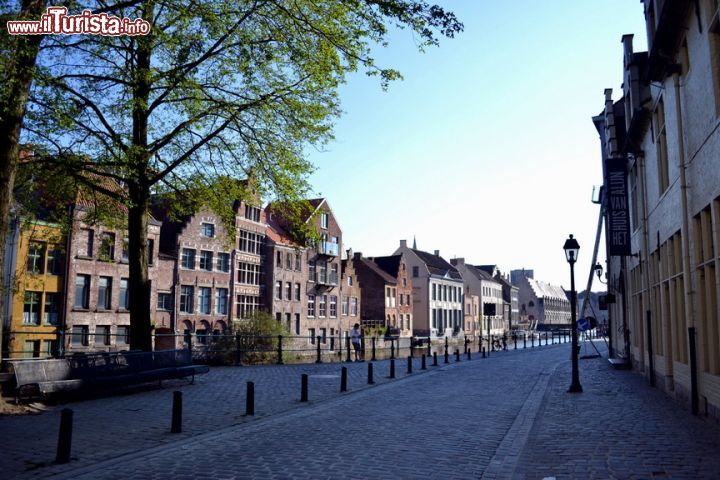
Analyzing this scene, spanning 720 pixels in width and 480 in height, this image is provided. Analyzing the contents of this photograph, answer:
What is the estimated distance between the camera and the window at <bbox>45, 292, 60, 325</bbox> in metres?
35.5

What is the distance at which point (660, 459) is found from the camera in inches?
286

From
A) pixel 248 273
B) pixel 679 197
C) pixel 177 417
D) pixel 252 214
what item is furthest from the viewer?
pixel 252 214

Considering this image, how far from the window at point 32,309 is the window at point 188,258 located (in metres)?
11.2

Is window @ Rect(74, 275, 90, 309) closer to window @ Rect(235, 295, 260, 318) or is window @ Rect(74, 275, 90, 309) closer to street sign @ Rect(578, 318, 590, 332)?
window @ Rect(235, 295, 260, 318)

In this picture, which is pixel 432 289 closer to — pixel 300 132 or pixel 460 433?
pixel 300 132

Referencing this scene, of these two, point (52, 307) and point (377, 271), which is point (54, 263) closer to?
point (52, 307)

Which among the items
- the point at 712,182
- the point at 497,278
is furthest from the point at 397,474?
the point at 497,278

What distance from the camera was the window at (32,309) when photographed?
34.1 m

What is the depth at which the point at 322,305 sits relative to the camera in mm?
60125

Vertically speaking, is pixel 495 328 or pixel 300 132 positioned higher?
pixel 300 132

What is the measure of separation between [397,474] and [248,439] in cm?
298

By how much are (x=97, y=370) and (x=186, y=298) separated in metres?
32.4

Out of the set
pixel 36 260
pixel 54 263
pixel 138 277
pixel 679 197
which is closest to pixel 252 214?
pixel 54 263

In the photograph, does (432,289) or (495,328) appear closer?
(432,289)
